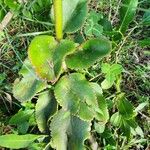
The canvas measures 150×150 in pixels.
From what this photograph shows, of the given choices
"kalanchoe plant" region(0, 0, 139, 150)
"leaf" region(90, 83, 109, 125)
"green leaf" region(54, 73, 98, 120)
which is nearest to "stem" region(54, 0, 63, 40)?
"kalanchoe plant" region(0, 0, 139, 150)

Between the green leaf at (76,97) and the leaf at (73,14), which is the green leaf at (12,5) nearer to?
the leaf at (73,14)

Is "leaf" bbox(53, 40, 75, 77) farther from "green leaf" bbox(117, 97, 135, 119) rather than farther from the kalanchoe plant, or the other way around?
"green leaf" bbox(117, 97, 135, 119)

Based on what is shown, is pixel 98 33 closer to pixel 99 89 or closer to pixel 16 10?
pixel 99 89

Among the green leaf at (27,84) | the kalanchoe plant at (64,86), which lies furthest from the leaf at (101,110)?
the green leaf at (27,84)

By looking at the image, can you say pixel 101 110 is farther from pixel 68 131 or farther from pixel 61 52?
pixel 61 52

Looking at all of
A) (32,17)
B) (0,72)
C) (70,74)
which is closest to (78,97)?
(70,74)
